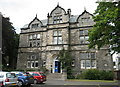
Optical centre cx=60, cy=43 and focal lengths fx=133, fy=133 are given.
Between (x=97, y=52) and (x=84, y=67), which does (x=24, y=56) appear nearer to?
(x=84, y=67)

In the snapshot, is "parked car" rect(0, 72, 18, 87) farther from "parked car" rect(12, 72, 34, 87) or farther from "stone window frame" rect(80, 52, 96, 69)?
"stone window frame" rect(80, 52, 96, 69)

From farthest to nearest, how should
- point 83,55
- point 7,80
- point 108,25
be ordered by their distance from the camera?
point 83,55
point 108,25
point 7,80

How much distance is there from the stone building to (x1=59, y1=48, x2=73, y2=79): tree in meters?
1.49

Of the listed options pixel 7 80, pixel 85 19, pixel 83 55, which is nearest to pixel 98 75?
pixel 83 55

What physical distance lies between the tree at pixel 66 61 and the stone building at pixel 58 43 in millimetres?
1492

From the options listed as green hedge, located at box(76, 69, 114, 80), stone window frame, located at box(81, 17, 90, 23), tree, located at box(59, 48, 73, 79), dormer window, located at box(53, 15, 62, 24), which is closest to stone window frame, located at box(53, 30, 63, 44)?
dormer window, located at box(53, 15, 62, 24)

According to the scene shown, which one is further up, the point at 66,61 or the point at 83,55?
the point at 83,55

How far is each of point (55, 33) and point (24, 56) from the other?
9.21 metres

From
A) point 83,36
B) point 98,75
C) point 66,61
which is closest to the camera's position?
point 98,75

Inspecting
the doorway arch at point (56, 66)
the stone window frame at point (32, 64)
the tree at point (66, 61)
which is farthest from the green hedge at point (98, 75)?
the stone window frame at point (32, 64)

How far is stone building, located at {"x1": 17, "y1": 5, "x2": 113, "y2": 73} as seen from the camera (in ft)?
84.8

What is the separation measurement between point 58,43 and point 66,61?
5068 mm

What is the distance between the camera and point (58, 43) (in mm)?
27922

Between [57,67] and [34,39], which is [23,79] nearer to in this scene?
[57,67]
